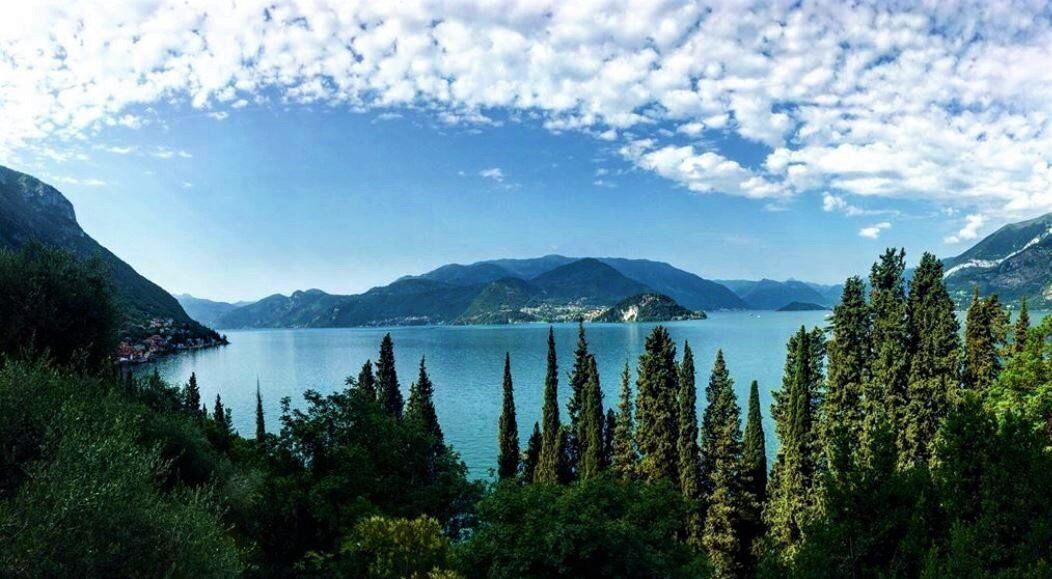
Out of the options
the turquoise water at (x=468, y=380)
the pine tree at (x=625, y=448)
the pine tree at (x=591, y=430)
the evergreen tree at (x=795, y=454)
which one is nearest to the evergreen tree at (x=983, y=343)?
the evergreen tree at (x=795, y=454)

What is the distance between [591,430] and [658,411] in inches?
328

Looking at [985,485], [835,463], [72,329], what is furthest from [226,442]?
[985,485]

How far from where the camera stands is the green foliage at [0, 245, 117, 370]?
95.5 ft

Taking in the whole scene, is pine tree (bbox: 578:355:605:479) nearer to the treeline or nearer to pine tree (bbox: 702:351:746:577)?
the treeline

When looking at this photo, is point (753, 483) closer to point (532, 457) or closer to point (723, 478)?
point (723, 478)

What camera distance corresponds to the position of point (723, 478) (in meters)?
40.9

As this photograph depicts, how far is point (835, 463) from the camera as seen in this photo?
13305 mm

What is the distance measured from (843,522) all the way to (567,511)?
31.2 ft

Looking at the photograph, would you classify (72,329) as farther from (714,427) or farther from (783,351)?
(783,351)

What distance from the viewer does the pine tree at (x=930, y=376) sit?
102ft

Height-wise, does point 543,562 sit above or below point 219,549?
below

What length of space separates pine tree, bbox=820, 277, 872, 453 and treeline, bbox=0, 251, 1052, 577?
0.43 feet

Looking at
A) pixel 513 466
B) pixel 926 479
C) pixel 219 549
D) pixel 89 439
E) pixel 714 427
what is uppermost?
pixel 89 439

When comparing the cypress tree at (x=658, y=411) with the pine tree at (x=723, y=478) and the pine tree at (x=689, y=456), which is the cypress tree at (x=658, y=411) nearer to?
the pine tree at (x=689, y=456)
